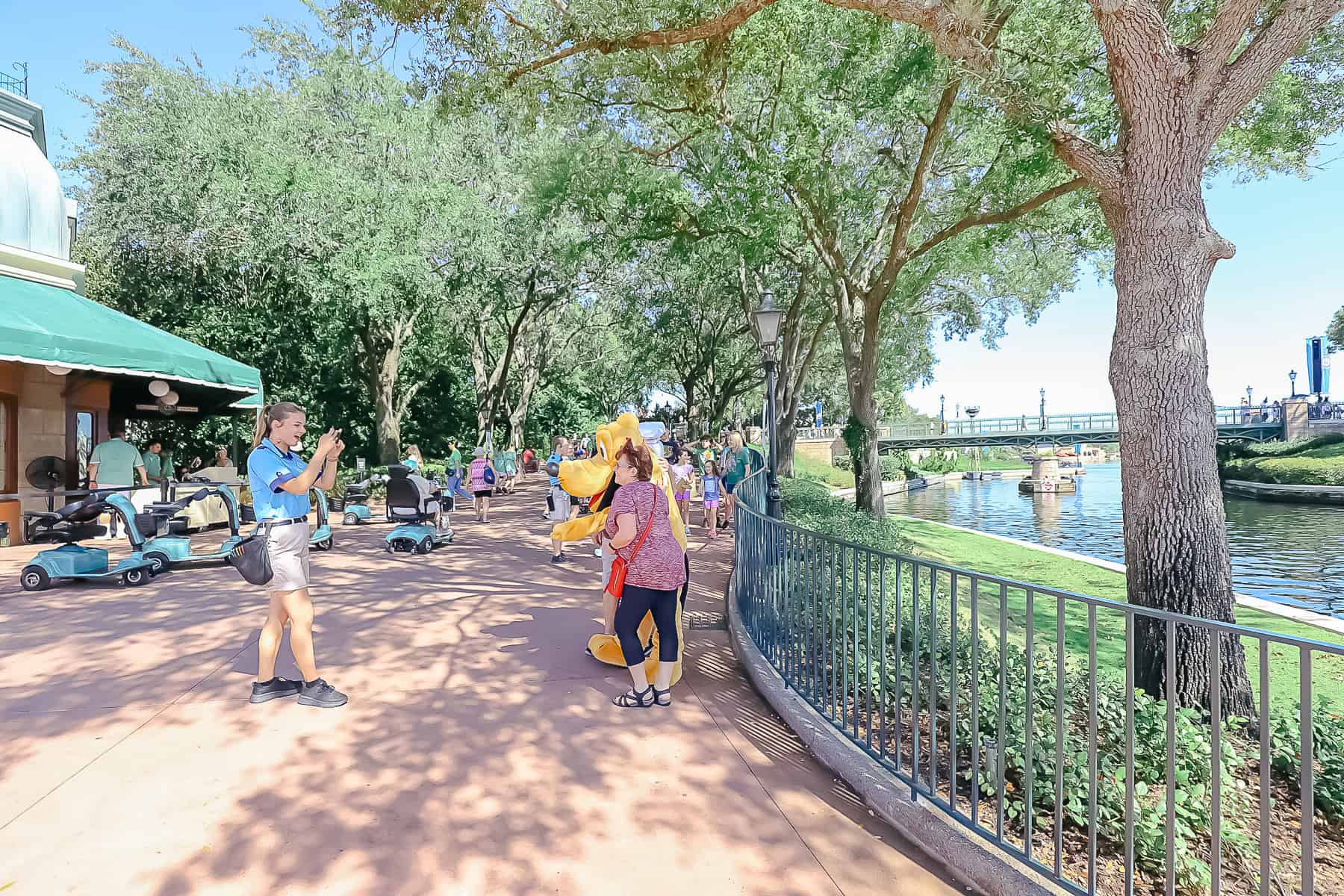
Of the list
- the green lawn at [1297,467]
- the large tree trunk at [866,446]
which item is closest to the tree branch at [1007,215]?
the large tree trunk at [866,446]

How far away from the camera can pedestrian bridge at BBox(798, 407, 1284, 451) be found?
158 feet

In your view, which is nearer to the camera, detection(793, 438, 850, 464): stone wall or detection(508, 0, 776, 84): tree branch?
detection(508, 0, 776, 84): tree branch

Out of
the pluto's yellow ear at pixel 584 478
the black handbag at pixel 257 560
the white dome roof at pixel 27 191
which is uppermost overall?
the white dome roof at pixel 27 191

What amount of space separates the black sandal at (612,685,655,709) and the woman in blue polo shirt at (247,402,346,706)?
176 centimetres

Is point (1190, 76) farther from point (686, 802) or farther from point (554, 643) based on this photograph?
point (554, 643)

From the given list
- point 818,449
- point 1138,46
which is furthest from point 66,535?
point 818,449

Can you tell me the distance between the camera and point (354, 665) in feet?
18.2

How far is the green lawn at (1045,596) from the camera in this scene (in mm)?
6801

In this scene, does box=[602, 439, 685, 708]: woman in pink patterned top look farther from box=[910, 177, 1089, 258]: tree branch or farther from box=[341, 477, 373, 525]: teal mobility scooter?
box=[341, 477, 373, 525]: teal mobility scooter

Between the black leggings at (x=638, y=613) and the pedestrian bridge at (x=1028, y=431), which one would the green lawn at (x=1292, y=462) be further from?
the black leggings at (x=638, y=613)

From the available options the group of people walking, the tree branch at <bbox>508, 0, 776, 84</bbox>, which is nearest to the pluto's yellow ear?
the group of people walking

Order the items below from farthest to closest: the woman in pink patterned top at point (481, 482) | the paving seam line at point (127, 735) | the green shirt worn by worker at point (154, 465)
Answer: the woman in pink patterned top at point (481, 482) → the green shirt worn by worker at point (154, 465) → the paving seam line at point (127, 735)

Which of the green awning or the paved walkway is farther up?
the green awning

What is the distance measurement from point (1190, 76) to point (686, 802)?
571 centimetres
